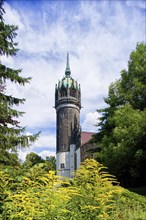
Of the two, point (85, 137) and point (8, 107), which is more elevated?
point (85, 137)

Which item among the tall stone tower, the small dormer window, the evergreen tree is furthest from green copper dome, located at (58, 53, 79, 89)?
the evergreen tree

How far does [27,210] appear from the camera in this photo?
3.52 m

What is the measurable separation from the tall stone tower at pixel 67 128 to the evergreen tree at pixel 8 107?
43.2 metres

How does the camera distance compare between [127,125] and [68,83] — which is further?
[68,83]

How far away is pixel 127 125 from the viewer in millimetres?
16641

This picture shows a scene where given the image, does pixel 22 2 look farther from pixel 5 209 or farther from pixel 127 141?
pixel 127 141

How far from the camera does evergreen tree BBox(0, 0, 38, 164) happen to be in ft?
32.7

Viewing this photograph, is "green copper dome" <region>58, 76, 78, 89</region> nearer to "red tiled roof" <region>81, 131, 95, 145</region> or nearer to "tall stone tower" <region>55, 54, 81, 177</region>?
"tall stone tower" <region>55, 54, 81, 177</region>

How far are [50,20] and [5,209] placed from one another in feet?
12.3

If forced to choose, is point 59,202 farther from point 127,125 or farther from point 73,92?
point 73,92

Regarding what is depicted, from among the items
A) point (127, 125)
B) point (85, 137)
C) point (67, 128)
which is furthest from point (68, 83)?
point (127, 125)

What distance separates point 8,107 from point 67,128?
45.8 meters

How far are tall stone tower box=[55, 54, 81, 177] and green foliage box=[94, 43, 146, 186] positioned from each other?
3204cm

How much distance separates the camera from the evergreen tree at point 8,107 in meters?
9.96
